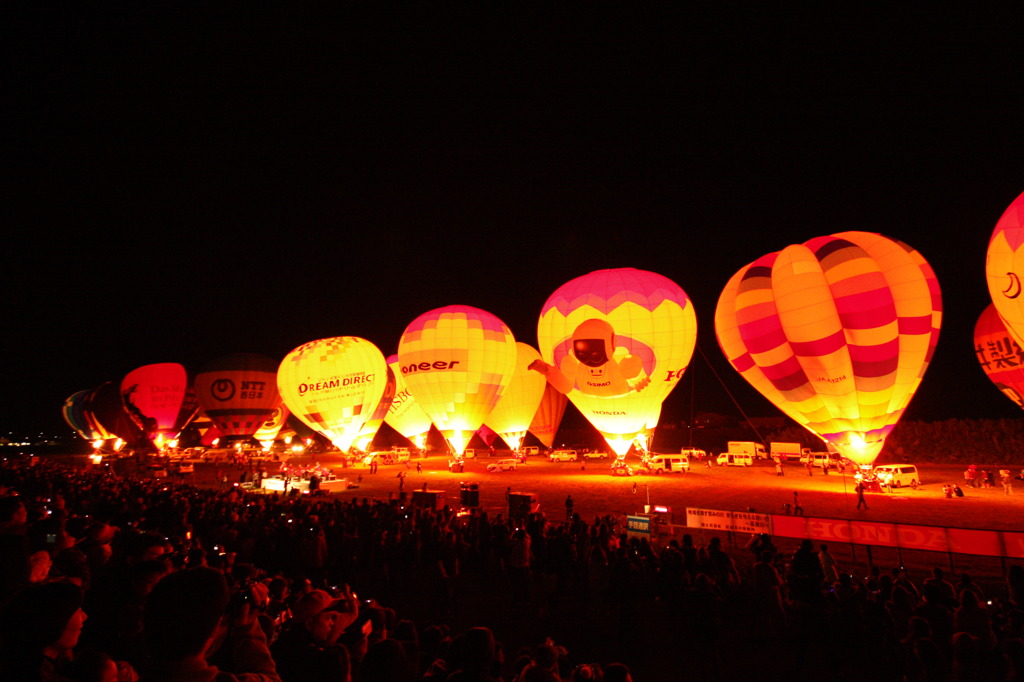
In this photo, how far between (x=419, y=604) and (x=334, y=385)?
17.9 meters

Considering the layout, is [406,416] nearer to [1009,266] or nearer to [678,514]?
[678,514]

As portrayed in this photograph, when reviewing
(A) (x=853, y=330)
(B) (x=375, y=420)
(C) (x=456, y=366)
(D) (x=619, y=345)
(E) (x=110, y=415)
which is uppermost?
(D) (x=619, y=345)

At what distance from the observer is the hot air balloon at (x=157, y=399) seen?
3434 cm

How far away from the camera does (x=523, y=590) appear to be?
660 cm

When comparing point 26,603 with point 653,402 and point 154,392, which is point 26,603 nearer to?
point 653,402

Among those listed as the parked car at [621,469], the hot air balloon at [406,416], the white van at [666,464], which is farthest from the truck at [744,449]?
the hot air balloon at [406,416]

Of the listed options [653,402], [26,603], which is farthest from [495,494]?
[26,603]

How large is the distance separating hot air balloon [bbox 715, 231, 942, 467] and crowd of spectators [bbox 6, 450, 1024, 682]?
24.9 feet

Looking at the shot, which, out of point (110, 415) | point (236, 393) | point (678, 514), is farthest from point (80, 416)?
point (678, 514)

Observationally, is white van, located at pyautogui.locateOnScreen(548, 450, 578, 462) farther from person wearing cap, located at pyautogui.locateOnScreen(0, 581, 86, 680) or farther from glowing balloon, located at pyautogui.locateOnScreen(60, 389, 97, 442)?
glowing balloon, located at pyautogui.locateOnScreen(60, 389, 97, 442)

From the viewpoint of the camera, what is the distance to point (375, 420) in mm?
26359

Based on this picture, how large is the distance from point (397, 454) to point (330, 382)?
385 inches

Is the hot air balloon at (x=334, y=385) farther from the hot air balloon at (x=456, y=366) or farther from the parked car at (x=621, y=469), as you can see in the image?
the parked car at (x=621, y=469)

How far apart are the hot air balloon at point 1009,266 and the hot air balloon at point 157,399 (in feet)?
132
